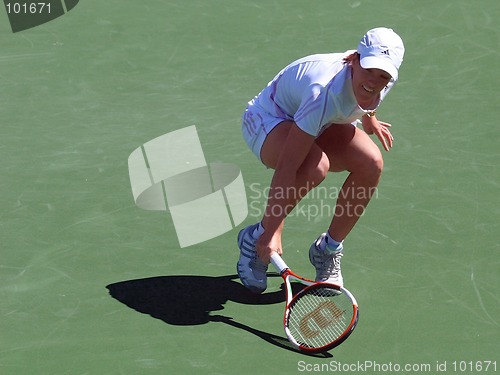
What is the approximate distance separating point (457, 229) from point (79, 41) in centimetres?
395

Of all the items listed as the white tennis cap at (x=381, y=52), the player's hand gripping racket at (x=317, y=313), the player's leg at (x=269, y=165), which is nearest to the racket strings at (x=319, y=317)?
the player's hand gripping racket at (x=317, y=313)

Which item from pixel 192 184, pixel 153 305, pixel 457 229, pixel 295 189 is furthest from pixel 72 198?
pixel 457 229

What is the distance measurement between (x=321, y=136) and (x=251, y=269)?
2.52 ft

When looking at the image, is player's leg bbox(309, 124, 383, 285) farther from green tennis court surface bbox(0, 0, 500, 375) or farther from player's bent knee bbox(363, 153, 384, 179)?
green tennis court surface bbox(0, 0, 500, 375)

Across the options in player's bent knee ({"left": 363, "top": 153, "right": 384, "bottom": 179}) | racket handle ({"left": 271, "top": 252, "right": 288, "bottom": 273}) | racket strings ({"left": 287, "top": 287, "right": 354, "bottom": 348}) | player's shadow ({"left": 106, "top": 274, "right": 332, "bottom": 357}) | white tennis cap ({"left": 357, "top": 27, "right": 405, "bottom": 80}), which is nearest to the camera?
white tennis cap ({"left": 357, "top": 27, "right": 405, "bottom": 80})

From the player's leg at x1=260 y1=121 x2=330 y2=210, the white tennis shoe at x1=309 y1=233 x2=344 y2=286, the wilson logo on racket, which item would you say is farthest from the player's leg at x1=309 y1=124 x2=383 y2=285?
the wilson logo on racket

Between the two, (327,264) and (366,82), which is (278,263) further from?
(366,82)

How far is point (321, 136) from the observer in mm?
5676

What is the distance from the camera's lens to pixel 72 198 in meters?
6.58

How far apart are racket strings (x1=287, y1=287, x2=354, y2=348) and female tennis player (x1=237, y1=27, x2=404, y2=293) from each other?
29cm

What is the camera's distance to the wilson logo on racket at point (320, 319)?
16.9 feet

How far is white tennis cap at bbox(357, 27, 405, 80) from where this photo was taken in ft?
16.4

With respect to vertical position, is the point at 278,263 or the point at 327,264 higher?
the point at 278,263

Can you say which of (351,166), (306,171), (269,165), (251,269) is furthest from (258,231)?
(351,166)
